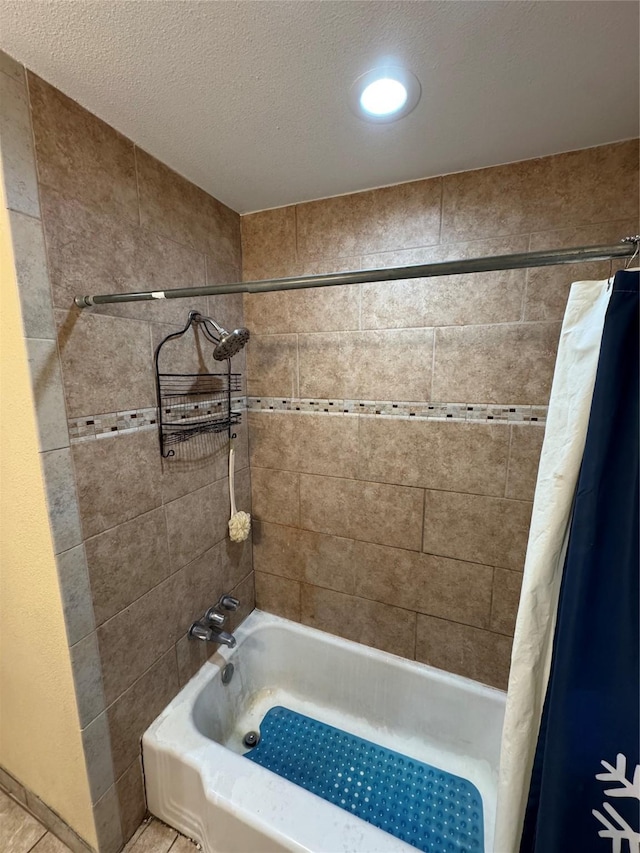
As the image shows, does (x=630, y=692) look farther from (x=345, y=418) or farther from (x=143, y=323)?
(x=143, y=323)

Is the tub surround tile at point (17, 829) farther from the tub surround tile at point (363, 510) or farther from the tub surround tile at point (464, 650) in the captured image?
the tub surround tile at point (464, 650)

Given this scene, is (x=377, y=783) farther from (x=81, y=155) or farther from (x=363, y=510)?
(x=81, y=155)

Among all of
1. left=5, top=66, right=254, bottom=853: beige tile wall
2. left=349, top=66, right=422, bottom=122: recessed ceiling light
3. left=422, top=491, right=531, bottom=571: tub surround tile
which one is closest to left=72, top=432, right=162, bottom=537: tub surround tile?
left=5, top=66, right=254, bottom=853: beige tile wall

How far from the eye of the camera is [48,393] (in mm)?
889

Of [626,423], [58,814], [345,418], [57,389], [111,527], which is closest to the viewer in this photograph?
[626,423]

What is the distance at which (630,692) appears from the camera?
0.65 meters

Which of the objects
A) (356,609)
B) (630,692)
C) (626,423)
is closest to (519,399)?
(626,423)

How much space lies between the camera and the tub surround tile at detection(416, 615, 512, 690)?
139 cm

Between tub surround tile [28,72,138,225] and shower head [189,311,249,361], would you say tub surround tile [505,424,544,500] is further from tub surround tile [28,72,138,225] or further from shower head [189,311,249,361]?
tub surround tile [28,72,138,225]

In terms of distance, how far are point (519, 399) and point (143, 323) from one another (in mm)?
1284

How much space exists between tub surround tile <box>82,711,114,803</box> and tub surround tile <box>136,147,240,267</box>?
5.10ft

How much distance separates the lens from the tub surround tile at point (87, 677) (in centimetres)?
100

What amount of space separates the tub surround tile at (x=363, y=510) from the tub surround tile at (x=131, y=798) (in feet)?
3.30

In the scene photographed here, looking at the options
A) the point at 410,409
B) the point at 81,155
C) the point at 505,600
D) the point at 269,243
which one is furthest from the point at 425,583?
the point at 81,155
